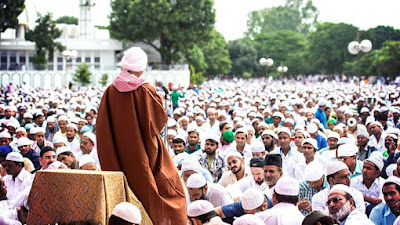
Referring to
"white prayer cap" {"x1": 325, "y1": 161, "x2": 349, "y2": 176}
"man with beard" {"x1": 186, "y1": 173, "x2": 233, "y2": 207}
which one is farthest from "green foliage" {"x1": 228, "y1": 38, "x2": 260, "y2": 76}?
"man with beard" {"x1": 186, "y1": 173, "x2": 233, "y2": 207}

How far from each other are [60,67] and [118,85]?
46.1 m

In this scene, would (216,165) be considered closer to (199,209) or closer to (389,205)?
(389,205)

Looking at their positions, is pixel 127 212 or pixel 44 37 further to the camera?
pixel 44 37

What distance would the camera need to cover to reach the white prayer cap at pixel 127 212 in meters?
3.83

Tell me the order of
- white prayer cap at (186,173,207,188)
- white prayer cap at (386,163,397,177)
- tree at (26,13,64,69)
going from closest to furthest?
white prayer cap at (186,173,207,188)
white prayer cap at (386,163,397,177)
tree at (26,13,64,69)

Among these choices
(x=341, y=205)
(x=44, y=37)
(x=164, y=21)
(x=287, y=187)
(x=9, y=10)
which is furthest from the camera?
(x=164, y=21)

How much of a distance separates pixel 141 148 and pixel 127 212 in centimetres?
65

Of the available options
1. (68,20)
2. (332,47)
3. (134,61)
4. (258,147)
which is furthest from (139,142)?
(68,20)

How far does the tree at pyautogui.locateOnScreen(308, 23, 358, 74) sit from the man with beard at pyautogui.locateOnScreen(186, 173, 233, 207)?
58.3 meters

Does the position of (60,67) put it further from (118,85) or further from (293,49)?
(118,85)

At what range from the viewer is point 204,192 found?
→ 5.95m

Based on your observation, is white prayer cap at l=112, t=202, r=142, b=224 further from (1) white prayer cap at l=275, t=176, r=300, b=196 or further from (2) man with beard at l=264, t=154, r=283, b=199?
(2) man with beard at l=264, t=154, r=283, b=199

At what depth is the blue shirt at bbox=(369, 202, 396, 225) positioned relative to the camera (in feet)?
18.4

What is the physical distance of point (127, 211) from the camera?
3.86 metres
